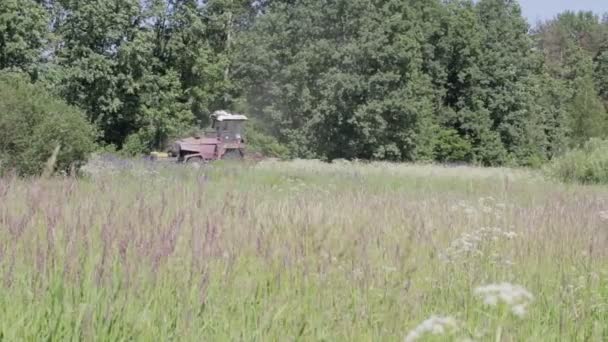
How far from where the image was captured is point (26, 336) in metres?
2.09

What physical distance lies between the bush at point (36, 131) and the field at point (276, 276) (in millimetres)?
6953

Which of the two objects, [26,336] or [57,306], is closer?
[26,336]

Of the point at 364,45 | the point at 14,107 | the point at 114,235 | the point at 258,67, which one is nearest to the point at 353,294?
the point at 114,235

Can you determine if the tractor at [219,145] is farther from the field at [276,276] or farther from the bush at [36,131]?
the field at [276,276]

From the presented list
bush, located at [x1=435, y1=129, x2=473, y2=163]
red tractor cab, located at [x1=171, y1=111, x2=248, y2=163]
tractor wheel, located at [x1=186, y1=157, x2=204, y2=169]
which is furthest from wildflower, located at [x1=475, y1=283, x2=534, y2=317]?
bush, located at [x1=435, y1=129, x2=473, y2=163]

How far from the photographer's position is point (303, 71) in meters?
36.1

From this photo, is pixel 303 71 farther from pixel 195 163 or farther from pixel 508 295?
pixel 508 295

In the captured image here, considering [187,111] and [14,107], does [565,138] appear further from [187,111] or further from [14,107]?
[14,107]

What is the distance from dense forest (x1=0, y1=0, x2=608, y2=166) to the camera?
33406mm

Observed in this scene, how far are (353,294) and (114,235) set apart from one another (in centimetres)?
112

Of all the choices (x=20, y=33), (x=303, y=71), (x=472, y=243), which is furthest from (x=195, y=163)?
(x=303, y=71)

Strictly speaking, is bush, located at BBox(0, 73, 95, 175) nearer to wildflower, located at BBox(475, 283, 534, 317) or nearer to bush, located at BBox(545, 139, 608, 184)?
wildflower, located at BBox(475, 283, 534, 317)

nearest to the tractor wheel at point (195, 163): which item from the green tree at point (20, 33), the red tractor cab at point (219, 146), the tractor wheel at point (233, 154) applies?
the red tractor cab at point (219, 146)

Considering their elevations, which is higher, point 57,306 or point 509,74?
point 509,74
